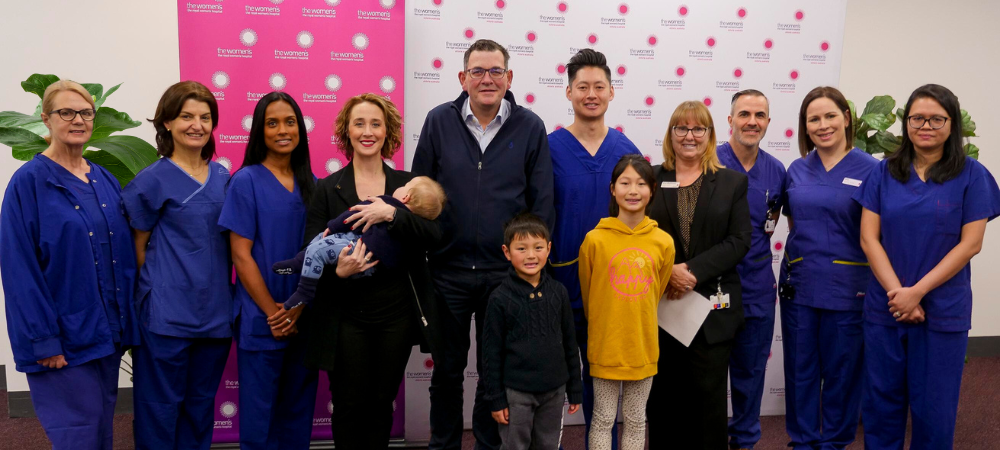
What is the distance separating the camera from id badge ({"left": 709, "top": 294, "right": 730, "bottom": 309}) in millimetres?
2633

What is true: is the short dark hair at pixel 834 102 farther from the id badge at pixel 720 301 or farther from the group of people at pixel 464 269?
the id badge at pixel 720 301

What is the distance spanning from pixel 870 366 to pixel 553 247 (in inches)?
58.3

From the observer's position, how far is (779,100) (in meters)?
3.85

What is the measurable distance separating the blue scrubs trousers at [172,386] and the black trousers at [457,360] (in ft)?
2.99

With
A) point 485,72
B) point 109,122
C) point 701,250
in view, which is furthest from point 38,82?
point 701,250

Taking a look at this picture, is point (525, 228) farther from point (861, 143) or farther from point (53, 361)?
point (861, 143)

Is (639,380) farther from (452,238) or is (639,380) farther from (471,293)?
(452,238)

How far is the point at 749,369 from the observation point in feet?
9.76

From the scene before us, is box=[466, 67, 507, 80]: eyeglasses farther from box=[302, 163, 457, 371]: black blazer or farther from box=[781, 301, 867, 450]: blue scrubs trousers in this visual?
box=[781, 301, 867, 450]: blue scrubs trousers

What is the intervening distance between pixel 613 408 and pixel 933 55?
4.44m

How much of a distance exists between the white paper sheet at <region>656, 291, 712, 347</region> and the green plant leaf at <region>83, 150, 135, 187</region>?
254 centimetres

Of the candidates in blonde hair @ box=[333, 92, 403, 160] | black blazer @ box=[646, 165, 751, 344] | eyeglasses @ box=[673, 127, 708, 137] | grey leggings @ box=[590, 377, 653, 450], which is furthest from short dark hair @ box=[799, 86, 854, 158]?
blonde hair @ box=[333, 92, 403, 160]

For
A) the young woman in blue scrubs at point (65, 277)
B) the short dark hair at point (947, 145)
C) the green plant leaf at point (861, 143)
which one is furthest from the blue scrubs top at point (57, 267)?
the green plant leaf at point (861, 143)

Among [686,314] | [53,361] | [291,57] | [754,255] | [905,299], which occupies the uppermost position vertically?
[291,57]
